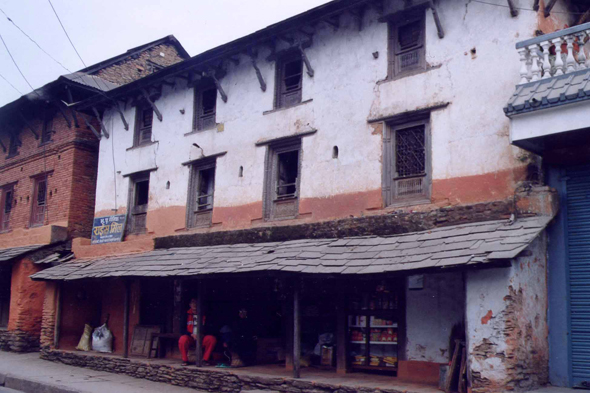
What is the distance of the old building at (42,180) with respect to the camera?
58.3 feet

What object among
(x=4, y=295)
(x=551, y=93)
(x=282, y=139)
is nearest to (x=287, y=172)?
(x=282, y=139)

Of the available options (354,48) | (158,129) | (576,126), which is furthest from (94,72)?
(576,126)

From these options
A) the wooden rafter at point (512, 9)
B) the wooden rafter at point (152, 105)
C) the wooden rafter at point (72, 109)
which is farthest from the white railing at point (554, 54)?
the wooden rafter at point (72, 109)

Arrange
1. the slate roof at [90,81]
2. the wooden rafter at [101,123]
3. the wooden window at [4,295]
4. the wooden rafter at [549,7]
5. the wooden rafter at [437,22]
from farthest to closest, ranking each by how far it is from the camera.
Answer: the wooden window at [4,295] → the slate roof at [90,81] → the wooden rafter at [101,123] → the wooden rafter at [437,22] → the wooden rafter at [549,7]

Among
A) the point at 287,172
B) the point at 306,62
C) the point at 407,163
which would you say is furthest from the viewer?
the point at 287,172

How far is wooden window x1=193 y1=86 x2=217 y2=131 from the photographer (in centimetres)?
1555

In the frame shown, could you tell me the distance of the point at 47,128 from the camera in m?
20.5

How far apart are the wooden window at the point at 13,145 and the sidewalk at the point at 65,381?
30.0 feet

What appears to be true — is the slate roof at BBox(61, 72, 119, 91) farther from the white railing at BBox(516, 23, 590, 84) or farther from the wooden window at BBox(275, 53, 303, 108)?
the white railing at BBox(516, 23, 590, 84)

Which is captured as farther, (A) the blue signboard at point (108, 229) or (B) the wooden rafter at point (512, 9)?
(A) the blue signboard at point (108, 229)

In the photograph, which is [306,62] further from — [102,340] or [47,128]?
[47,128]

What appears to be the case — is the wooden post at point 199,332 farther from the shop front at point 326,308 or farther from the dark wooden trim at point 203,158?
the dark wooden trim at point 203,158

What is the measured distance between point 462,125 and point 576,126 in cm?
236

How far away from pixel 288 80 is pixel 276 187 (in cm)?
260
